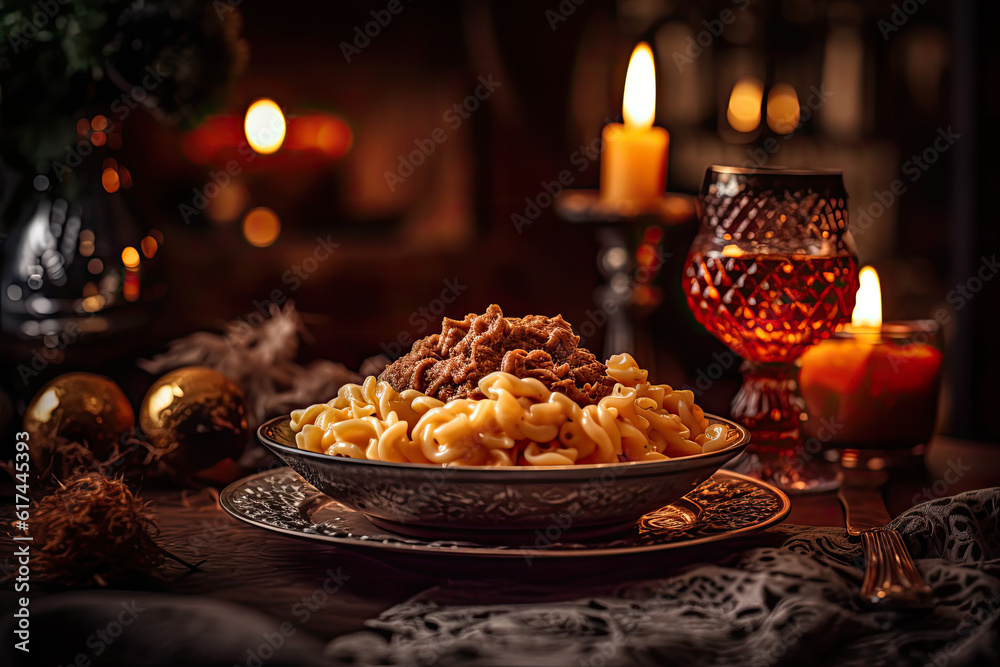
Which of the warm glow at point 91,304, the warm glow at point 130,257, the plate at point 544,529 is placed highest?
Answer: the warm glow at point 130,257

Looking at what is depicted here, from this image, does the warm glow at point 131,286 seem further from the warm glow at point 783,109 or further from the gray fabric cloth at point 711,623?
the warm glow at point 783,109

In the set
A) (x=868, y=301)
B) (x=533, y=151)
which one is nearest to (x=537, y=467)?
(x=868, y=301)

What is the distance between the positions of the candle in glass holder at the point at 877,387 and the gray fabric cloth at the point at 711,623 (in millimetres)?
410

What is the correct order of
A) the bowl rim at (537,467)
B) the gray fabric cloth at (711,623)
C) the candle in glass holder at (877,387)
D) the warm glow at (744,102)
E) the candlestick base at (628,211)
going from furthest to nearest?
the warm glow at (744,102) < the candlestick base at (628,211) < the candle in glass holder at (877,387) < the bowl rim at (537,467) < the gray fabric cloth at (711,623)

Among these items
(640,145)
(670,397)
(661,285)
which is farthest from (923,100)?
(670,397)

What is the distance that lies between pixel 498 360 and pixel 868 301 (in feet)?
2.11

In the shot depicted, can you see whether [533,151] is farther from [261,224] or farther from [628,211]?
[628,211]

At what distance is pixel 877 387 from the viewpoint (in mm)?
1189

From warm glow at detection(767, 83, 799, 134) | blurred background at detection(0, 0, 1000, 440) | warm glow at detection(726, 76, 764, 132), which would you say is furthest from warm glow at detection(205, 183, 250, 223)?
warm glow at detection(767, 83, 799, 134)

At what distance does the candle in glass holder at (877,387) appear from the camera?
120cm

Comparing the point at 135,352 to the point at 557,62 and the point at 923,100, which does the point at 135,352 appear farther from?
the point at 923,100

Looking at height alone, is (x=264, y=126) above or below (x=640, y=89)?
above

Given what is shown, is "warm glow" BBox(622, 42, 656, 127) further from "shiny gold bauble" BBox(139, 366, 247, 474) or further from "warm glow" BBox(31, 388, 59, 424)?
"warm glow" BBox(31, 388, 59, 424)

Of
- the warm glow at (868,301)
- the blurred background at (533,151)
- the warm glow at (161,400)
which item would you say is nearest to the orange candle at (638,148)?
the warm glow at (868,301)
